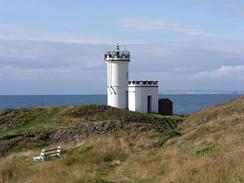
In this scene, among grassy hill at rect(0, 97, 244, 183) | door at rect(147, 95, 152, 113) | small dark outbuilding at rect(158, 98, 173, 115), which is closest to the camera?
grassy hill at rect(0, 97, 244, 183)

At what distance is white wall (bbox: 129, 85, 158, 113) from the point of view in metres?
54.8

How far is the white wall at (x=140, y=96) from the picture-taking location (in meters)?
54.8

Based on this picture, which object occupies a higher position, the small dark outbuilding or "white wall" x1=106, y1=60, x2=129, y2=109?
"white wall" x1=106, y1=60, x2=129, y2=109

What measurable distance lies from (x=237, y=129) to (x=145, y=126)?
1281cm

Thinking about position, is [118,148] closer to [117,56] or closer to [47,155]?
[47,155]

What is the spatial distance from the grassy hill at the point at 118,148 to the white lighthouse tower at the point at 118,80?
8713mm

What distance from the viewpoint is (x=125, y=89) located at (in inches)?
2212

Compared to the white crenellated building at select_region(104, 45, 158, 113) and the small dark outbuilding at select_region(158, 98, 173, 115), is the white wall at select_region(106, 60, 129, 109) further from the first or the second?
the small dark outbuilding at select_region(158, 98, 173, 115)

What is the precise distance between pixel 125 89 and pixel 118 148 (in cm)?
3273

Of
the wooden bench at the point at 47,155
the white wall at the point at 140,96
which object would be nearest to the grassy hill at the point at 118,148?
the wooden bench at the point at 47,155

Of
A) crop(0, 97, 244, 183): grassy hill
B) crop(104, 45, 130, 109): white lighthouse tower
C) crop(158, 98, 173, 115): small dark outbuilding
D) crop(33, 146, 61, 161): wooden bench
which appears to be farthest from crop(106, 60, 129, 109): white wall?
crop(33, 146, 61, 161): wooden bench

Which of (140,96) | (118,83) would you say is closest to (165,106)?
(140,96)

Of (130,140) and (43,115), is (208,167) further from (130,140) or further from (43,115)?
(43,115)

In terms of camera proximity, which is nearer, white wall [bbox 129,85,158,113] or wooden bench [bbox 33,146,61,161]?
wooden bench [bbox 33,146,61,161]
